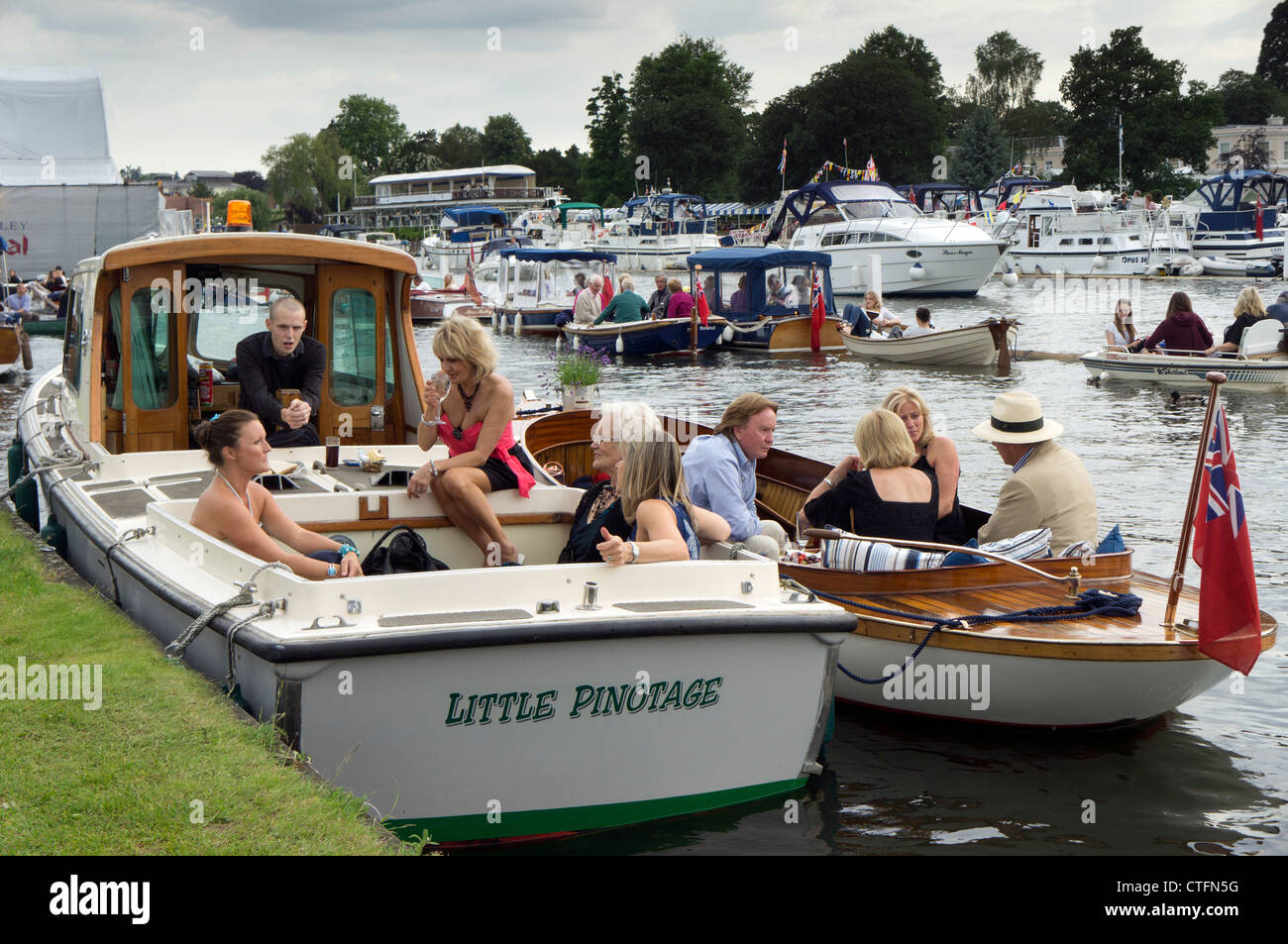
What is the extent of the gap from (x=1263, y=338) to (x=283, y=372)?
16.8m

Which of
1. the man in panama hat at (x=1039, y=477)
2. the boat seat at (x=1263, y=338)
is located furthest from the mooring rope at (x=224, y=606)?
the boat seat at (x=1263, y=338)

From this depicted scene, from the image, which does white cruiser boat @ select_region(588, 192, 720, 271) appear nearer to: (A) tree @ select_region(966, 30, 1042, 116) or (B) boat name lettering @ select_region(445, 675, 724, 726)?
(B) boat name lettering @ select_region(445, 675, 724, 726)

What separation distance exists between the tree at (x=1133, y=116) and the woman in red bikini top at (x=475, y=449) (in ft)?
271

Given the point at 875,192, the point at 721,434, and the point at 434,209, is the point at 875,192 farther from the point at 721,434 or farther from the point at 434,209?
the point at 434,209

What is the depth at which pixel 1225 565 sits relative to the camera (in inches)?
242

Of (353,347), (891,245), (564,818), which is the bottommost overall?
(564,818)

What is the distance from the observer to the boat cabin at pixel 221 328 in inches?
328

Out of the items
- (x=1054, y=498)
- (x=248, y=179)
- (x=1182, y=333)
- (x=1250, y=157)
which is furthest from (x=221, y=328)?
(x=248, y=179)

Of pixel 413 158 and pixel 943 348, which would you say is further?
pixel 413 158

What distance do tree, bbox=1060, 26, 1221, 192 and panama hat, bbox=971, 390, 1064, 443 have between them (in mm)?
81012

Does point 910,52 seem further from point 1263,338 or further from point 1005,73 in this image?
point 1263,338

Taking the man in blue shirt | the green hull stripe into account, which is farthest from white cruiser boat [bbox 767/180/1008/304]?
the green hull stripe

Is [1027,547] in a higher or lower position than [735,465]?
lower
